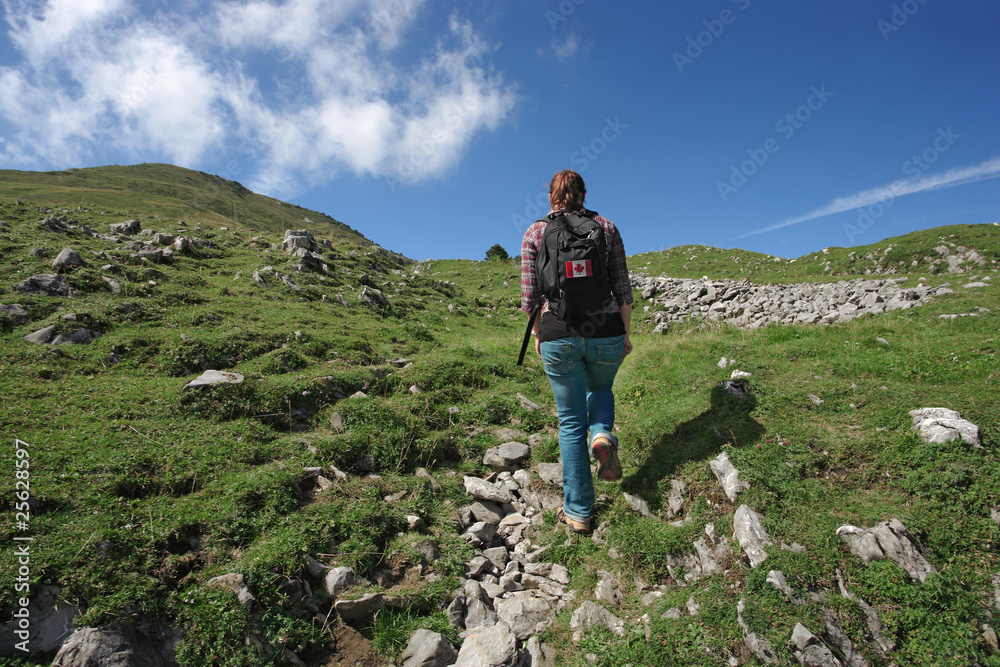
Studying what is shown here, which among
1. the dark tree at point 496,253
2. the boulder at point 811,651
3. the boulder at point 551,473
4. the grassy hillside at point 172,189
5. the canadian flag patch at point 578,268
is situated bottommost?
the boulder at point 811,651

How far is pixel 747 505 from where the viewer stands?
3867 mm

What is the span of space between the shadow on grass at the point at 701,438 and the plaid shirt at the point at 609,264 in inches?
77.3

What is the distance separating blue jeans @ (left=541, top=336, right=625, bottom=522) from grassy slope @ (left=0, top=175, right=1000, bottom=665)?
20.4 inches

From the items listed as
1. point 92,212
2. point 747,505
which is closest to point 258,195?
point 92,212

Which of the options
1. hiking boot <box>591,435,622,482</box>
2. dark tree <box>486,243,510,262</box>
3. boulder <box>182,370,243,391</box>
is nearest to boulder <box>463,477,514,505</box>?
hiking boot <box>591,435,622,482</box>

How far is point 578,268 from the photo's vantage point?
3863 millimetres

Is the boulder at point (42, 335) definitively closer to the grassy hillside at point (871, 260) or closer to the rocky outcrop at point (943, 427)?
the rocky outcrop at point (943, 427)

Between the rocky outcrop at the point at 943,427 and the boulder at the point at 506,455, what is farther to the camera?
the boulder at the point at 506,455

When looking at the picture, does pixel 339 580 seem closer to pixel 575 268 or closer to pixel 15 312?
pixel 575 268

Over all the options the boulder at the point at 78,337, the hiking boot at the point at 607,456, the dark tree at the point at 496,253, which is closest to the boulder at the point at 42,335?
the boulder at the point at 78,337

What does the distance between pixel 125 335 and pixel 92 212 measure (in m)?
15.8

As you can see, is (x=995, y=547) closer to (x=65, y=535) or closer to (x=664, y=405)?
(x=664, y=405)

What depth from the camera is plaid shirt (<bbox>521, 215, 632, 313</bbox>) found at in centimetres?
418

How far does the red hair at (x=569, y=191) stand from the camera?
427 cm
